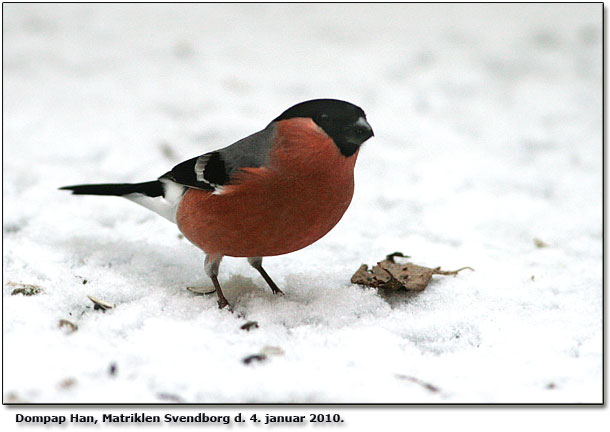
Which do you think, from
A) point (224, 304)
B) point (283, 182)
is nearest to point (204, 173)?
point (283, 182)

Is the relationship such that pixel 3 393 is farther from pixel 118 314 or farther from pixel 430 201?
pixel 430 201

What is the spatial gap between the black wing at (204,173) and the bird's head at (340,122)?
511 millimetres

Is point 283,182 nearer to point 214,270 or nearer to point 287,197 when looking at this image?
point 287,197

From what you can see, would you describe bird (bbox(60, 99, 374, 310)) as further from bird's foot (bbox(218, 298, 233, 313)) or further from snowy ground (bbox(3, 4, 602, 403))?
snowy ground (bbox(3, 4, 602, 403))

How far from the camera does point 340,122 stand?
10.5ft

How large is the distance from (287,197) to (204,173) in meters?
0.54

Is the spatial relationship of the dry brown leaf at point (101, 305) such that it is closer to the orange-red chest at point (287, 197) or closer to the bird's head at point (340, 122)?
the orange-red chest at point (287, 197)

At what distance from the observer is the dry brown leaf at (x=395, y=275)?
3740mm

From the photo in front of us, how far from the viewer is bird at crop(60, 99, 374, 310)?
127 inches

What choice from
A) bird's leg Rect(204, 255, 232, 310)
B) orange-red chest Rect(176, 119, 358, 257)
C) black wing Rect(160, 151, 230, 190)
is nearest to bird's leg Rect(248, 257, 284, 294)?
bird's leg Rect(204, 255, 232, 310)

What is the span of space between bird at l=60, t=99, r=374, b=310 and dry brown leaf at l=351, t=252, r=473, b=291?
1.74ft

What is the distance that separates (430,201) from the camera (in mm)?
5176

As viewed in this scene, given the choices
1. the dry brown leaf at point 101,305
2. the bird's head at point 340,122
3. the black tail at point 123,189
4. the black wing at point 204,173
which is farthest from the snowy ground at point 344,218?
the bird's head at point 340,122

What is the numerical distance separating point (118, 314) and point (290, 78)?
14.7 ft
